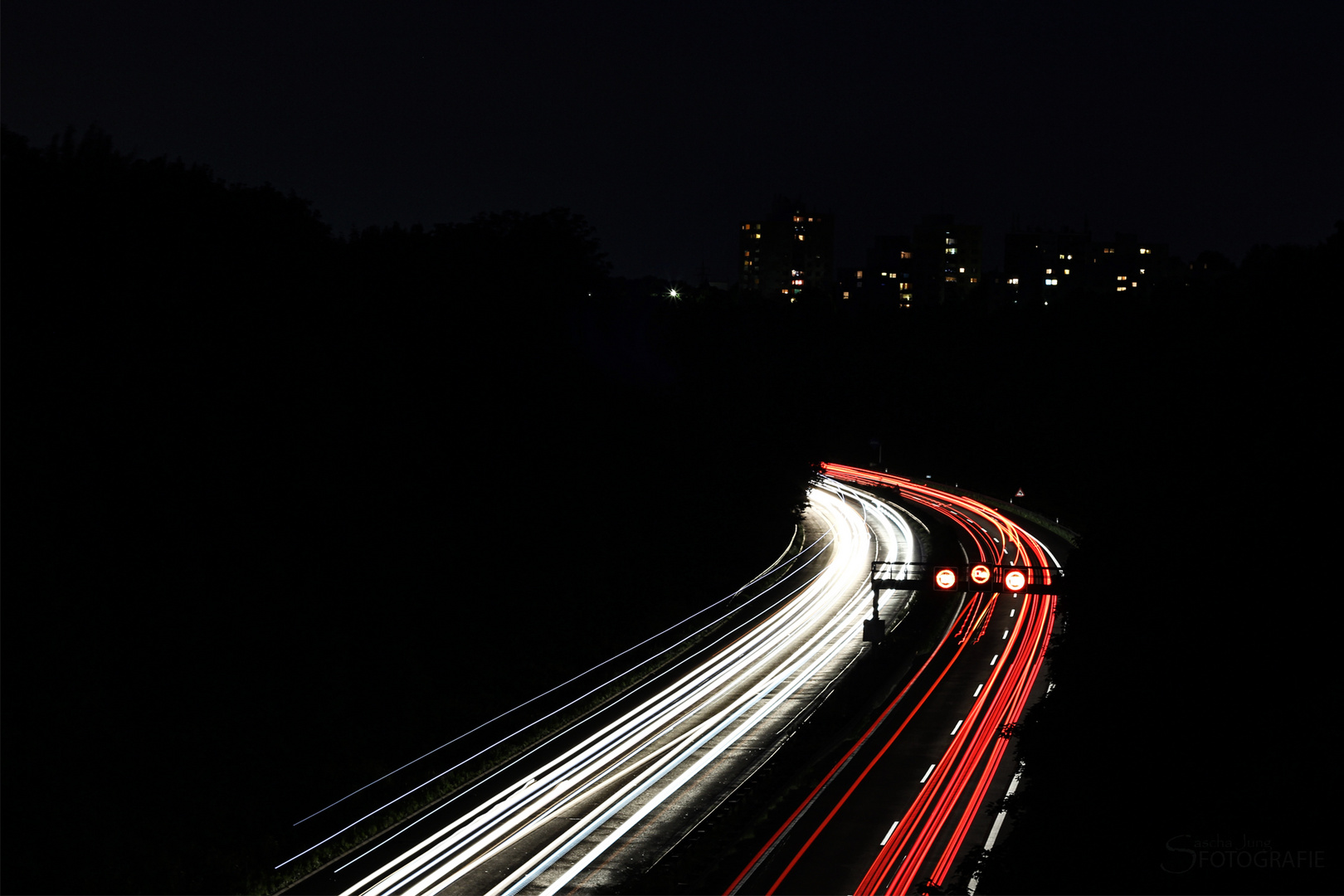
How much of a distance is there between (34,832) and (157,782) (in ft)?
11.4

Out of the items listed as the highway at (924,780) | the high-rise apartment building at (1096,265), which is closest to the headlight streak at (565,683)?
the highway at (924,780)

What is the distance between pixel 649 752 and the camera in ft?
91.1

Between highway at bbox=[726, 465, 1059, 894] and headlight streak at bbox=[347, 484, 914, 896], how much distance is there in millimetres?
3026

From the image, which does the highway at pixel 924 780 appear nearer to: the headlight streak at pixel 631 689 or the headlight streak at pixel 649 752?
the headlight streak at pixel 649 752

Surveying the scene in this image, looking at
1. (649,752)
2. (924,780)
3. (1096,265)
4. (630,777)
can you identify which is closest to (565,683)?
(649,752)

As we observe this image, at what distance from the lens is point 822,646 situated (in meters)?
40.4

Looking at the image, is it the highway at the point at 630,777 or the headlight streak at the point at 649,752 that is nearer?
the highway at the point at 630,777

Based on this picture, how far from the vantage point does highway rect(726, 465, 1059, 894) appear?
835 inches

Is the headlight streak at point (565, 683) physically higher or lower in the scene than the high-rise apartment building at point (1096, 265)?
lower

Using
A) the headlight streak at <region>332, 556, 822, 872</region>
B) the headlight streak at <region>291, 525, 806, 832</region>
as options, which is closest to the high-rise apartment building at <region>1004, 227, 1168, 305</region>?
the headlight streak at <region>291, 525, 806, 832</region>

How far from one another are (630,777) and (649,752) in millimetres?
1992

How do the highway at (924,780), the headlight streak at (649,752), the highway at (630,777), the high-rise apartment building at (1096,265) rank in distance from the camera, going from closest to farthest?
the highway at (630,777)
the headlight streak at (649,752)
the highway at (924,780)
the high-rise apartment building at (1096,265)

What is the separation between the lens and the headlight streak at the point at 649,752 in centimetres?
2050

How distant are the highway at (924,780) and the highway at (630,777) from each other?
2105 mm
